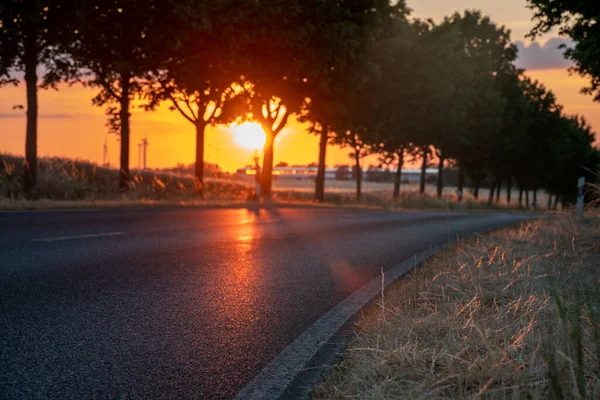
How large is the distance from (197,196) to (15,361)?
22.2 meters

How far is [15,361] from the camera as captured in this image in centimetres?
365

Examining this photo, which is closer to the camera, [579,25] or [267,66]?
[579,25]

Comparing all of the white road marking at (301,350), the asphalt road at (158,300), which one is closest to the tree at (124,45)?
the asphalt road at (158,300)

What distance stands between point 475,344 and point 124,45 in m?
21.0

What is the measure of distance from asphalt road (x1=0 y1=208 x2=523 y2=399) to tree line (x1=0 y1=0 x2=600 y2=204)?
34.9ft

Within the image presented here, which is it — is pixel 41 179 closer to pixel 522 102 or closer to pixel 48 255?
pixel 48 255

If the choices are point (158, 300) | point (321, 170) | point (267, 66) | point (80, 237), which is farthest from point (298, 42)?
point (158, 300)

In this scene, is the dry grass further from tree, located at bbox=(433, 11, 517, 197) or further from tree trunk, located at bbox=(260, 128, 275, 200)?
tree, located at bbox=(433, 11, 517, 197)

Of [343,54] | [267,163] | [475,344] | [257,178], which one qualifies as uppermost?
[343,54]

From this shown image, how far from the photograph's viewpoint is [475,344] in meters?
3.68

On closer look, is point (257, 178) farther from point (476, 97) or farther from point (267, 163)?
point (476, 97)

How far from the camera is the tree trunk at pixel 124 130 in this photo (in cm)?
2309

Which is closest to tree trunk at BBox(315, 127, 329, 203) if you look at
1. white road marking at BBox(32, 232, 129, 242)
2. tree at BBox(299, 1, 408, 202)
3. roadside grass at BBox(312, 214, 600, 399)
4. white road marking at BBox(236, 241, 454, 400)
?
tree at BBox(299, 1, 408, 202)

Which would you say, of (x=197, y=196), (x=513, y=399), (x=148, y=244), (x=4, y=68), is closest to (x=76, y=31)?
(x=4, y=68)
